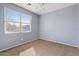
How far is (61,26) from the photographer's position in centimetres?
252

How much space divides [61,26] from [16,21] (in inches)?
60.7

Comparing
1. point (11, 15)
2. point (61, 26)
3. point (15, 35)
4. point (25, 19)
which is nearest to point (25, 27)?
point (25, 19)

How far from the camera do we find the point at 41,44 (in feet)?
6.70

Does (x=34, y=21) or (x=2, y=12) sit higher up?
(x=2, y=12)

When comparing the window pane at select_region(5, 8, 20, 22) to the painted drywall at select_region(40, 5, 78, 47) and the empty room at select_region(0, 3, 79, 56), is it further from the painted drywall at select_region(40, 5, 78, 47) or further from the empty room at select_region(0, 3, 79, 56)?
the painted drywall at select_region(40, 5, 78, 47)

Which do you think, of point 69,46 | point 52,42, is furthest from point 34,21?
point 69,46

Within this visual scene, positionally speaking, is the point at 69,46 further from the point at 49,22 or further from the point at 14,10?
the point at 14,10

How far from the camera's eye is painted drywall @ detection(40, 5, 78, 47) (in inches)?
80.3

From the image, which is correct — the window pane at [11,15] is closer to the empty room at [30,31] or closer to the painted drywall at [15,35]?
the empty room at [30,31]

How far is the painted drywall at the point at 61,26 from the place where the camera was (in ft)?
6.69

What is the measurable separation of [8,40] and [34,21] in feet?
2.75

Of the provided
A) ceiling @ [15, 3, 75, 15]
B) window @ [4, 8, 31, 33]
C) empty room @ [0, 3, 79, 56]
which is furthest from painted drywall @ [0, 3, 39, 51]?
ceiling @ [15, 3, 75, 15]

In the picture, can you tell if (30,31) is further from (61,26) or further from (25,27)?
(61,26)

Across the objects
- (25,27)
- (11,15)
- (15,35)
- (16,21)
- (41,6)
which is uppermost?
(41,6)
